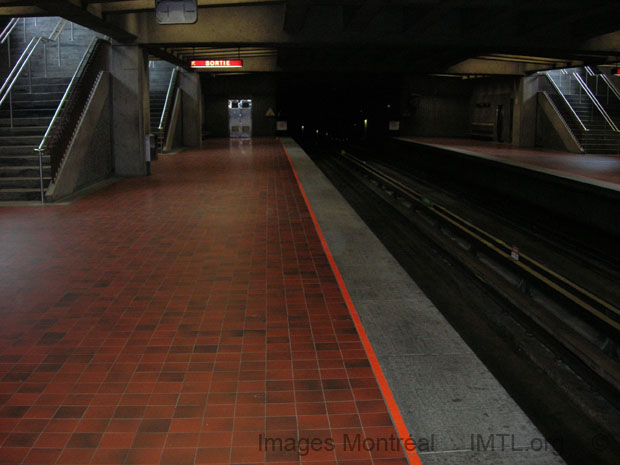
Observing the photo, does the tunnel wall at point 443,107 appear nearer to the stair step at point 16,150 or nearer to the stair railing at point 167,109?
the stair railing at point 167,109

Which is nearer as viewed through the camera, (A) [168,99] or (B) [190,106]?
(A) [168,99]

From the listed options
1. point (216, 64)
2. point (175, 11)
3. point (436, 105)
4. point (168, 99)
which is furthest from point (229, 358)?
point (436, 105)

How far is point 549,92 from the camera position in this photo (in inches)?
1099

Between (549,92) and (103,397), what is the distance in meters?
27.9

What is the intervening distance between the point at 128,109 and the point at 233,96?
22246 millimetres

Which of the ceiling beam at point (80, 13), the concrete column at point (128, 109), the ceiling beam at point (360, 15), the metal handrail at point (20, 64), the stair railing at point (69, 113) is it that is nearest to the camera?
the ceiling beam at point (80, 13)

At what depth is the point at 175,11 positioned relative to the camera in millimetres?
10820

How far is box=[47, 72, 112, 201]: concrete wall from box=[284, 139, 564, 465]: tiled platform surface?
7849mm

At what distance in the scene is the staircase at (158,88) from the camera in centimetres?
2548

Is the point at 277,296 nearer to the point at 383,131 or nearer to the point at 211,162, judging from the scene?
the point at 211,162

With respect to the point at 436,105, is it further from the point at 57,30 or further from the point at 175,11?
the point at 175,11

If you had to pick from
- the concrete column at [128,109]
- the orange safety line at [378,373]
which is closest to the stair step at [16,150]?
the concrete column at [128,109]

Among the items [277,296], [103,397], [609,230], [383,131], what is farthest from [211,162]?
[383,131]

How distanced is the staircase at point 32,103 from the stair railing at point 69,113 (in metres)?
0.35
